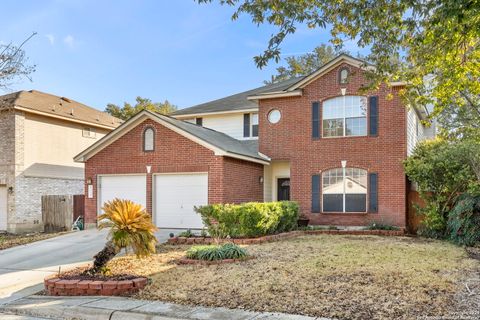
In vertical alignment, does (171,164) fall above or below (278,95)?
below

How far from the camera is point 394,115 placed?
17.2 meters

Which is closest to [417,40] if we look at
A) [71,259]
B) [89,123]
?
[71,259]

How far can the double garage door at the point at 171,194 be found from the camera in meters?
16.8

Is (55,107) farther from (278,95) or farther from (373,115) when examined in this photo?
(373,115)

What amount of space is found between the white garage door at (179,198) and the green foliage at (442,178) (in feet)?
24.6

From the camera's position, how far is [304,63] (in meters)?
41.8

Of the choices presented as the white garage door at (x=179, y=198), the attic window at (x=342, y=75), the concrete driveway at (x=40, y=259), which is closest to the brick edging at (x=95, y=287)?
the concrete driveway at (x=40, y=259)

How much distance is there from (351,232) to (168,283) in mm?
9480

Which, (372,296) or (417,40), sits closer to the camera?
(372,296)

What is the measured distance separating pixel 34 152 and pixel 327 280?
730 inches

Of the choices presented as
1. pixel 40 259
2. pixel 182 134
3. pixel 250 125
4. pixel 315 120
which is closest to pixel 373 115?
pixel 315 120

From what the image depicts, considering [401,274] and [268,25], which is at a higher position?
[268,25]

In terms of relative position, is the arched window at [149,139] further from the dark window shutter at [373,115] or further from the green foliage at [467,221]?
the green foliage at [467,221]

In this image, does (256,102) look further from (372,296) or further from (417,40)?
(372,296)
